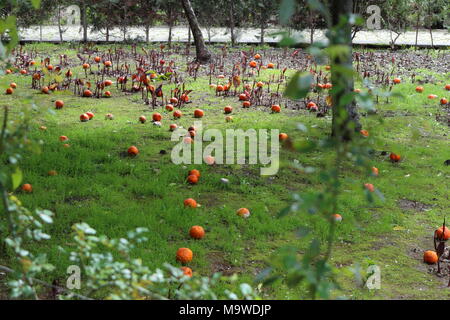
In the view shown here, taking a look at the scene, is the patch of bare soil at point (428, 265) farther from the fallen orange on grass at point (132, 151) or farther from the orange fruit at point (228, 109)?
the orange fruit at point (228, 109)

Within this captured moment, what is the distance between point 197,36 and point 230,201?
22.0ft

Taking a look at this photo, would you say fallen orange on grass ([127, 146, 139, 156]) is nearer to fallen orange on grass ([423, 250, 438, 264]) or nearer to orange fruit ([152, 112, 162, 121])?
orange fruit ([152, 112, 162, 121])

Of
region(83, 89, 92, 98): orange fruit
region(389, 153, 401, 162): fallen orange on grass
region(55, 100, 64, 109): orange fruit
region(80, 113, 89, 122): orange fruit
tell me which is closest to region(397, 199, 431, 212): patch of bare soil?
region(389, 153, 401, 162): fallen orange on grass

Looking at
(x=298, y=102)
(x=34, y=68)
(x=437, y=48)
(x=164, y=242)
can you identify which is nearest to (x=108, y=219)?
(x=164, y=242)

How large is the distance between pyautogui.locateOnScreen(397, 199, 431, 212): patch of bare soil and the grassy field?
2 cm

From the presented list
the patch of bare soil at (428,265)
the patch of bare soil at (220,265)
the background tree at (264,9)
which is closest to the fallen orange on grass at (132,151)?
the patch of bare soil at (220,265)

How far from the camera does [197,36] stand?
11031 millimetres

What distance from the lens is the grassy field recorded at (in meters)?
3.94

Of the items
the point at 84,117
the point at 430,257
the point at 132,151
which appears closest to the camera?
the point at 430,257

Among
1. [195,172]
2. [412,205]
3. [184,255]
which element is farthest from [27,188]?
[412,205]

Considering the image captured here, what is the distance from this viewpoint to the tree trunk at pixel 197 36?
34.6 ft

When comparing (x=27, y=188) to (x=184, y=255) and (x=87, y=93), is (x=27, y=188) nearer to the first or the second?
(x=184, y=255)

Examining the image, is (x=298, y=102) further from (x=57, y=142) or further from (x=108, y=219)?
(x=108, y=219)

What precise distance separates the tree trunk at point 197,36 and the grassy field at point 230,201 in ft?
12.5
